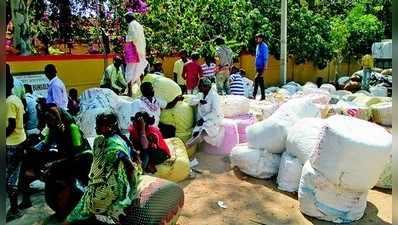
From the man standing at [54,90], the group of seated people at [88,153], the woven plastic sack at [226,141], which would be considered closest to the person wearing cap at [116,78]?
the group of seated people at [88,153]

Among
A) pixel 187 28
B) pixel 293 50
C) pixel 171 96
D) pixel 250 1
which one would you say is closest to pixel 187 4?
pixel 187 28

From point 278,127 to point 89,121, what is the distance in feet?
7.45

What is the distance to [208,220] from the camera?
4.17m

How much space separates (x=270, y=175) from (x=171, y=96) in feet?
5.45

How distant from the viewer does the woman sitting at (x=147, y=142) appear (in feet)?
15.0

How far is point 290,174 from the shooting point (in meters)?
4.82

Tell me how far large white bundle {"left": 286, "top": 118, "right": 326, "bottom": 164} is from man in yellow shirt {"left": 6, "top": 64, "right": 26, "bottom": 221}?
2696 mm

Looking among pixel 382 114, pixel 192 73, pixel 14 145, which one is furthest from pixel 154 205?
pixel 192 73

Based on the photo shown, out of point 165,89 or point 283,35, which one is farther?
point 283,35

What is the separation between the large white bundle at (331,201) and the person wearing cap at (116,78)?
3.82 m

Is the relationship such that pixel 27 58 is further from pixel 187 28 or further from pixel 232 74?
pixel 187 28

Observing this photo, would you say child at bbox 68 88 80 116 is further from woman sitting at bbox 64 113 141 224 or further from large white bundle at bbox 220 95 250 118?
woman sitting at bbox 64 113 141 224

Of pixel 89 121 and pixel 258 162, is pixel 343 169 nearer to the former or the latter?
pixel 258 162

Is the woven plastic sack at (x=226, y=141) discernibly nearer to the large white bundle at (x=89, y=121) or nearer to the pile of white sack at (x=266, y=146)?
the pile of white sack at (x=266, y=146)
